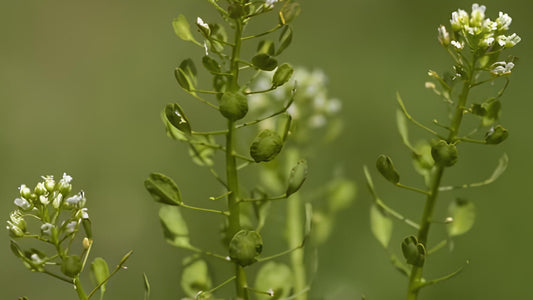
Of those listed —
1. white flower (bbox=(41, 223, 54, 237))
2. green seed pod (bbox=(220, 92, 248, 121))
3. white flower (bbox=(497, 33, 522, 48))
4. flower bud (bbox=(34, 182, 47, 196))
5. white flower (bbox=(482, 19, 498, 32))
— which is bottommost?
white flower (bbox=(41, 223, 54, 237))

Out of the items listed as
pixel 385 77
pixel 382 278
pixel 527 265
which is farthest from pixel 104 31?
pixel 527 265

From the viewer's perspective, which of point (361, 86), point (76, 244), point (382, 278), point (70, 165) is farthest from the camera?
point (361, 86)

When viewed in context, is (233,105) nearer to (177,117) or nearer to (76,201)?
(177,117)

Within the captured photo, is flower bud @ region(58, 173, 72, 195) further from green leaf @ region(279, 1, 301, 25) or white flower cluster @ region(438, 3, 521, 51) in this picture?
→ white flower cluster @ region(438, 3, 521, 51)

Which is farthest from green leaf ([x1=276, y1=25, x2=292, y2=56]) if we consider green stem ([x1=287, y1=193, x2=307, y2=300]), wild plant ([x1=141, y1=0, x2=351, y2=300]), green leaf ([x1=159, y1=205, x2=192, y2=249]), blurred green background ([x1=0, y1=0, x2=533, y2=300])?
blurred green background ([x1=0, y1=0, x2=533, y2=300])

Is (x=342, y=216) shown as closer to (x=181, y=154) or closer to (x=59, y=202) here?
(x=181, y=154)

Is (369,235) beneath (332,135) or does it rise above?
beneath

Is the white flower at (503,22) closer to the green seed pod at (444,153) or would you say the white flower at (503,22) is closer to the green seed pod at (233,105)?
the green seed pod at (444,153)
